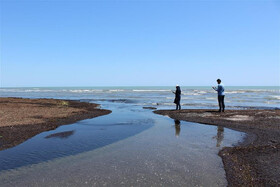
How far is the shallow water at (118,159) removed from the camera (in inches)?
216

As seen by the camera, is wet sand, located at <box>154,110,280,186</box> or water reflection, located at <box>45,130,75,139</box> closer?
wet sand, located at <box>154,110,280,186</box>

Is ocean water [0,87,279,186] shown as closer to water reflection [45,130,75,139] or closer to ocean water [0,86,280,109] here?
water reflection [45,130,75,139]

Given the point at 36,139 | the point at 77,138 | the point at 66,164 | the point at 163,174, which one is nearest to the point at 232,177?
the point at 163,174

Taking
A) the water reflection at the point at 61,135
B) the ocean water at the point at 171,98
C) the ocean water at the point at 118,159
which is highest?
the ocean water at the point at 171,98

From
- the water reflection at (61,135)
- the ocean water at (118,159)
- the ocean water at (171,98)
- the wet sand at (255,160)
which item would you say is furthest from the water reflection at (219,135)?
the ocean water at (171,98)

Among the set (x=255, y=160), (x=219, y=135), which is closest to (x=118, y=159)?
(x=255, y=160)

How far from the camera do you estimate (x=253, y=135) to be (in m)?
10.1

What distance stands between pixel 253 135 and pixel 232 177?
538 centimetres

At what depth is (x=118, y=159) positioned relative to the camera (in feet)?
23.0

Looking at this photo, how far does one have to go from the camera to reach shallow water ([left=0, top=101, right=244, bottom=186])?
5.50 metres

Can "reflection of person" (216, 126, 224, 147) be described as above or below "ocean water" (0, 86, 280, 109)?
below

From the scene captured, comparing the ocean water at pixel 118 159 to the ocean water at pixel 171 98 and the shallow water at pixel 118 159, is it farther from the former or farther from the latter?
the ocean water at pixel 171 98

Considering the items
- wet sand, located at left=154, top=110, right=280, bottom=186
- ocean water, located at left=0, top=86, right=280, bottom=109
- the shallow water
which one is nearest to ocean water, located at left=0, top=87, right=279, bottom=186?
the shallow water

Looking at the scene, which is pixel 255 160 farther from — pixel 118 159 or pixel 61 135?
pixel 61 135
